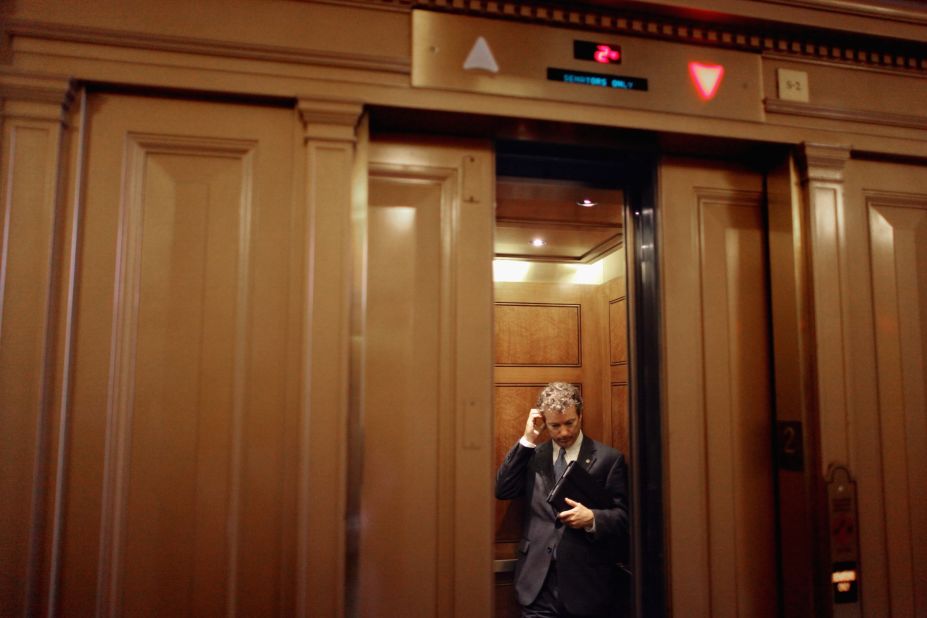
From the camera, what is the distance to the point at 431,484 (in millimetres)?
2352

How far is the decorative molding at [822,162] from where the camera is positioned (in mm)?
2654

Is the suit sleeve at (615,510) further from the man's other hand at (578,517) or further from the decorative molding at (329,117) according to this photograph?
the decorative molding at (329,117)

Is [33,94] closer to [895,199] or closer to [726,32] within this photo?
[726,32]

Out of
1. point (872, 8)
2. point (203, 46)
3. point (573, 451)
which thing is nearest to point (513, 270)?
point (573, 451)

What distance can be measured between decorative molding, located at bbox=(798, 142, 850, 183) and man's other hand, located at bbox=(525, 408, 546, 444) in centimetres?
182

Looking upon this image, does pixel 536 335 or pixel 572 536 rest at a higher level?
pixel 536 335

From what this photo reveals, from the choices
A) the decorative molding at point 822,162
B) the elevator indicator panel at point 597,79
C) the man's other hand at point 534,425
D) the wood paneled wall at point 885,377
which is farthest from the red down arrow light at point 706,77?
the man's other hand at point 534,425

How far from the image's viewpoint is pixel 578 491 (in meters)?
3.47

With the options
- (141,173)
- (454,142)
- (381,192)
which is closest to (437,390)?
(381,192)

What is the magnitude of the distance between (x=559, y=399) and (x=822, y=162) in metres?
1.69

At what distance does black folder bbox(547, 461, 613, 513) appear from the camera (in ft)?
11.3

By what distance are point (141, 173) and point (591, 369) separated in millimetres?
2997

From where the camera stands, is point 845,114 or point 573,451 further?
point 573,451

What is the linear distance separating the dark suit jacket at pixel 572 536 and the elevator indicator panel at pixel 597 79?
1.86 meters
